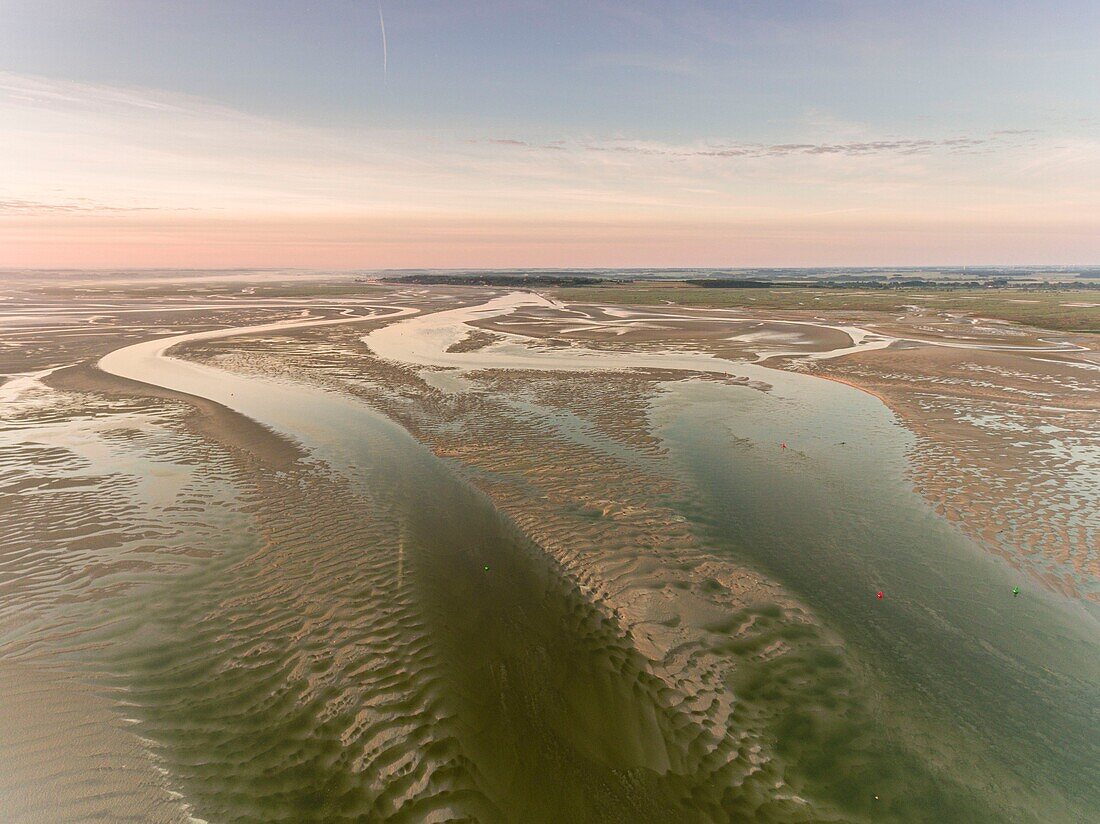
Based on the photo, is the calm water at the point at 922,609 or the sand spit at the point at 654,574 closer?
the sand spit at the point at 654,574

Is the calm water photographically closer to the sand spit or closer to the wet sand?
the wet sand

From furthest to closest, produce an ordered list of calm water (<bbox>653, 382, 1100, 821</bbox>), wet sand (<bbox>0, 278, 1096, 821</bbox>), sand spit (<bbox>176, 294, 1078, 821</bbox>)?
calm water (<bbox>653, 382, 1100, 821</bbox>)
sand spit (<bbox>176, 294, 1078, 821</bbox>)
wet sand (<bbox>0, 278, 1096, 821</bbox>)

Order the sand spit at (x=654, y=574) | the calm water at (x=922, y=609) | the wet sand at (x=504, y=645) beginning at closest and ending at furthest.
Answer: the wet sand at (x=504, y=645), the sand spit at (x=654, y=574), the calm water at (x=922, y=609)

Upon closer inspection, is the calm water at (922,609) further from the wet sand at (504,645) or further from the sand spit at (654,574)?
the sand spit at (654,574)

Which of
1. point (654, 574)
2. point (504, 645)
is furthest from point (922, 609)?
point (504, 645)

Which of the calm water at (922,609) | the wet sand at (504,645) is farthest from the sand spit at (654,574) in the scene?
the calm water at (922,609)

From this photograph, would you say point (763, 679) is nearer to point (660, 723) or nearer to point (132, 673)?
point (660, 723)

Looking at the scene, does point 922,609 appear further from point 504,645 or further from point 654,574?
point 504,645

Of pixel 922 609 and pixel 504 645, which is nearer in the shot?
pixel 504 645

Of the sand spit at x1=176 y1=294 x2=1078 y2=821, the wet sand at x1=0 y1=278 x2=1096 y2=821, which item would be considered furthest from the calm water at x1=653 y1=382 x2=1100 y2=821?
the sand spit at x1=176 y1=294 x2=1078 y2=821

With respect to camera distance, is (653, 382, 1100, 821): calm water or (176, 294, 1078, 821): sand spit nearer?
(176, 294, 1078, 821): sand spit

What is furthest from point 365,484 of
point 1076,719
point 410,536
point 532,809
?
point 1076,719
